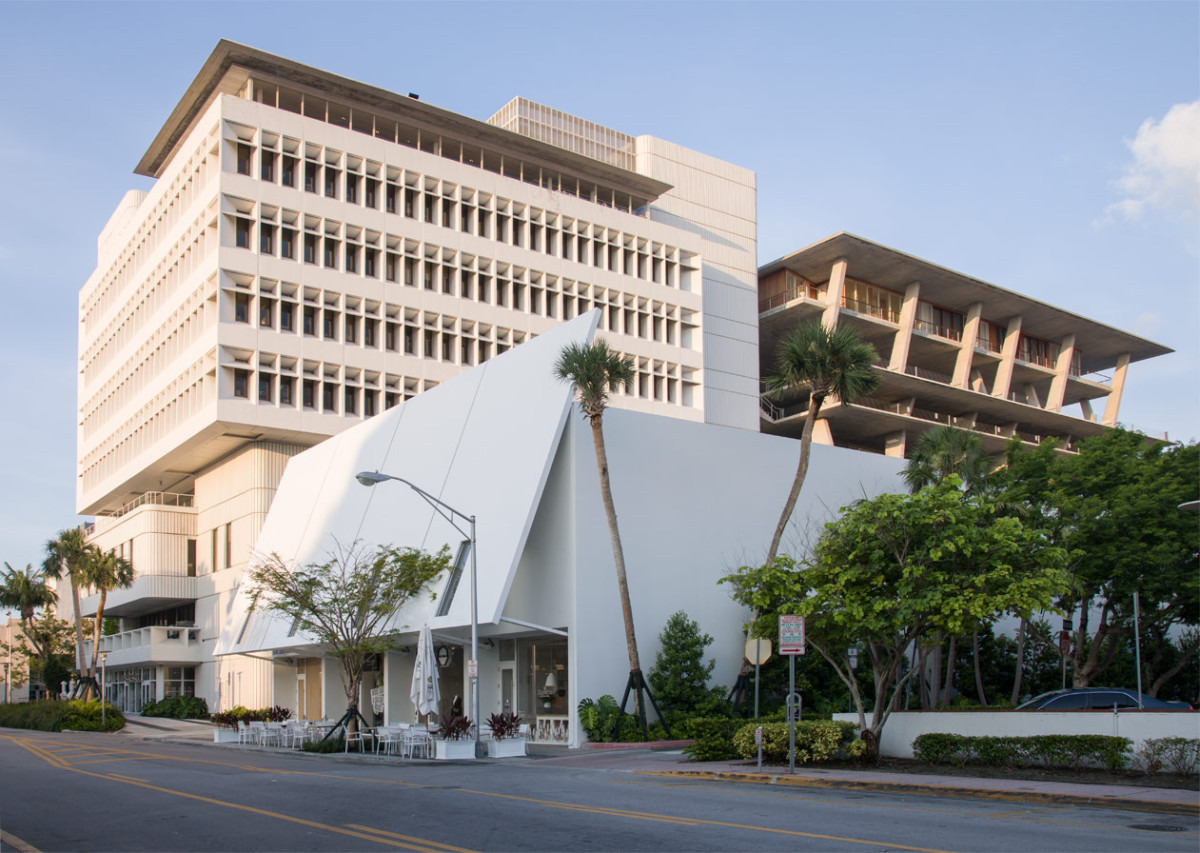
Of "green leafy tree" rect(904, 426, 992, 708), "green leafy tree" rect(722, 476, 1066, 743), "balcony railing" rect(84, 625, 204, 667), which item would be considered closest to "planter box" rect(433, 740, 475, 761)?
"green leafy tree" rect(722, 476, 1066, 743)

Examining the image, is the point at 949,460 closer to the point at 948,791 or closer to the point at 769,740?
the point at 769,740

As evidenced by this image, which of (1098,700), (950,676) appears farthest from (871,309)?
(1098,700)

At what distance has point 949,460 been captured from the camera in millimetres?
40156

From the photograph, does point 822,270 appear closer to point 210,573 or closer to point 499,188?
point 499,188

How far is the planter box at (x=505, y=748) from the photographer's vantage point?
30.1 m

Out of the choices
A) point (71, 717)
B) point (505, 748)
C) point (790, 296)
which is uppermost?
point (790, 296)

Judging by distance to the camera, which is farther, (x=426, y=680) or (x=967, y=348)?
(x=967, y=348)

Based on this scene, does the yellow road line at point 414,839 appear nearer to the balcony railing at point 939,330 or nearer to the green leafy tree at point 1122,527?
the green leafy tree at point 1122,527

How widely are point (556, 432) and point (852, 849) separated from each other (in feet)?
73.3

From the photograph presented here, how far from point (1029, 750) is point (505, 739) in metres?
14.2

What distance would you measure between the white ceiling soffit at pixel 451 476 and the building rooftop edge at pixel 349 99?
21971 mm

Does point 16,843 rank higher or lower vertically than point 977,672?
higher

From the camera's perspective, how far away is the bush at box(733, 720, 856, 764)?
23.4m

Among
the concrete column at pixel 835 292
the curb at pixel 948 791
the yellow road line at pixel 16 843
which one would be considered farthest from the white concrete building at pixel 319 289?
the yellow road line at pixel 16 843
